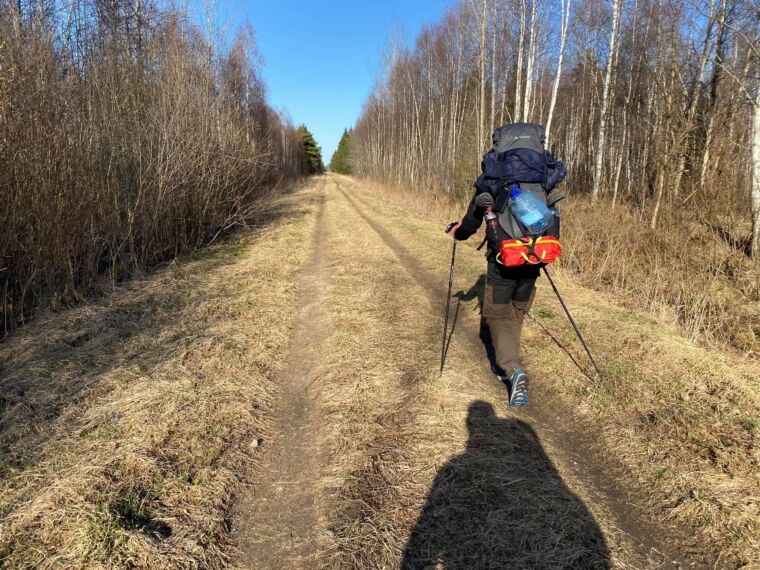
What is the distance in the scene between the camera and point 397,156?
35219 millimetres

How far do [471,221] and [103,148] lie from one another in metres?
6.56

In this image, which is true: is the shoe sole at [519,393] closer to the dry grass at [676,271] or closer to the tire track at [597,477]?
the tire track at [597,477]

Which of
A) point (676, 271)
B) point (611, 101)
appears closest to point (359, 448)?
point (676, 271)

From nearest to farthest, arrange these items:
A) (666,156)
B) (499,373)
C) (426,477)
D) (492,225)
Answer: (426,477), (492,225), (499,373), (666,156)

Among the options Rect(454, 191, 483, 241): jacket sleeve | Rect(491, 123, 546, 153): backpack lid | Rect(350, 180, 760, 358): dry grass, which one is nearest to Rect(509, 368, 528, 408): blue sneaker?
Rect(454, 191, 483, 241): jacket sleeve

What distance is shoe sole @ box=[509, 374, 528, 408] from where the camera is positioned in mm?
3629

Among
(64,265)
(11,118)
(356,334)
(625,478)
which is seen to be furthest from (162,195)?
(625,478)

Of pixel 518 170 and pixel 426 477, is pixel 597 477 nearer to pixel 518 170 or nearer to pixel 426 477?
pixel 426 477

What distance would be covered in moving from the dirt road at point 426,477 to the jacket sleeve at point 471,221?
143cm

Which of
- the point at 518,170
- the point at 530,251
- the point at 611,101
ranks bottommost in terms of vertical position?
the point at 530,251

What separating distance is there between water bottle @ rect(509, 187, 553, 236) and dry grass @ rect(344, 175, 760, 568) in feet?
5.52

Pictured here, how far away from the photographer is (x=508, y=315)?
3932 millimetres

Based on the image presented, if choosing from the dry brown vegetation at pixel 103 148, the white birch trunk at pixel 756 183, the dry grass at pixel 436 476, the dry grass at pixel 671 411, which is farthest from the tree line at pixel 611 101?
the dry brown vegetation at pixel 103 148

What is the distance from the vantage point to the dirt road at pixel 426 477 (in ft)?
7.38
